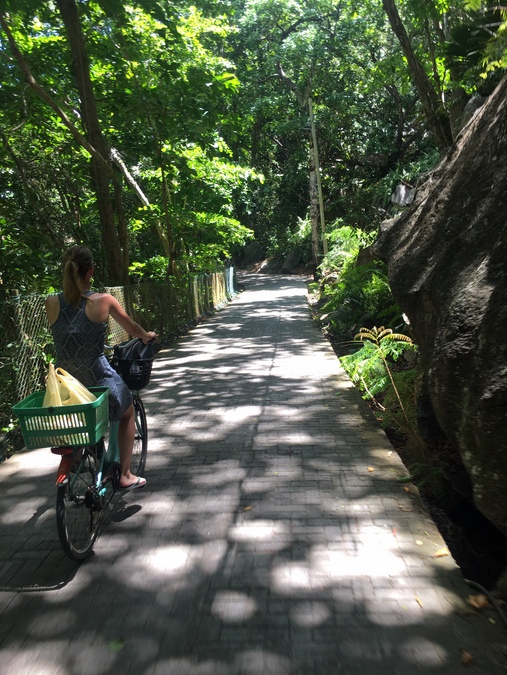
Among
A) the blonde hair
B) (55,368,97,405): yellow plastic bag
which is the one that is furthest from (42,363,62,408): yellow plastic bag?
the blonde hair

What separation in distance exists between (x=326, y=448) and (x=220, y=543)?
214 centimetres

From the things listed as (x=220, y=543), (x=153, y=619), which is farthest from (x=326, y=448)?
(x=153, y=619)

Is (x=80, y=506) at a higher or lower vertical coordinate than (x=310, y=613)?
higher

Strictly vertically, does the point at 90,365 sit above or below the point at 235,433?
above

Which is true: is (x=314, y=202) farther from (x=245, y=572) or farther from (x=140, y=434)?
(x=245, y=572)

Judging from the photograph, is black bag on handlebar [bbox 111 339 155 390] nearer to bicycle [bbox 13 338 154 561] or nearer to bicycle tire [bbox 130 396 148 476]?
bicycle [bbox 13 338 154 561]

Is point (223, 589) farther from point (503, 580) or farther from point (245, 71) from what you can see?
point (245, 71)

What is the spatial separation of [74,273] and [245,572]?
2.27m

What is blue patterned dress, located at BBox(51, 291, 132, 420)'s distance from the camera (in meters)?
3.94

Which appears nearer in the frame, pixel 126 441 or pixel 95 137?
pixel 126 441

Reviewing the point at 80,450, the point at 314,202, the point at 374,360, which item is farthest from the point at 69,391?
the point at 314,202

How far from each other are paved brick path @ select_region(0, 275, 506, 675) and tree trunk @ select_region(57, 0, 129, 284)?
607 centimetres

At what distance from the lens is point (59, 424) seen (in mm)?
3391

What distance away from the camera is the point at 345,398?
782 centimetres
